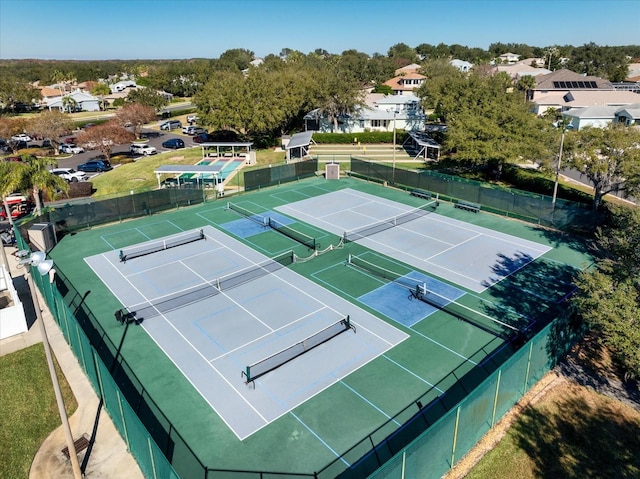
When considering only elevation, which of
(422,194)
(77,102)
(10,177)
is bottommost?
(422,194)

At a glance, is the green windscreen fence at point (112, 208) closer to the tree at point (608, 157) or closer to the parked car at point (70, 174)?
the parked car at point (70, 174)

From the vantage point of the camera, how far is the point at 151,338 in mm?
18578

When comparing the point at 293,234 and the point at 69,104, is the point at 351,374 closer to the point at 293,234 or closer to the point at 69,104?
the point at 293,234

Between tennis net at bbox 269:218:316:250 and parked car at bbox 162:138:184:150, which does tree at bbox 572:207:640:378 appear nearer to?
tennis net at bbox 269:218:316:250

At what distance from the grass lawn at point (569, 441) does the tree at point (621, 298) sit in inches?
68.2

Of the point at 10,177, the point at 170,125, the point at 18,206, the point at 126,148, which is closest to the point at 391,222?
the point at 10,177

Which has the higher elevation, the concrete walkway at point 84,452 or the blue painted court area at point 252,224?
the blue painted court area at point 252,224

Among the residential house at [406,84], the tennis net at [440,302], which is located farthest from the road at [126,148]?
the residential house at [406,84]

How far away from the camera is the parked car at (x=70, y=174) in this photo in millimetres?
44562

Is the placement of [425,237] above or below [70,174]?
below

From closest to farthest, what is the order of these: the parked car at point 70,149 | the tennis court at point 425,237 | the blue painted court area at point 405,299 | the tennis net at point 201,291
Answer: the blue painted court area at point 405,299 < the tennis net at point 201,291 < the tennis court at point 425,237 < the parked car at point 70,149

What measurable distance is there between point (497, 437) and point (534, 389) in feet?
10.2

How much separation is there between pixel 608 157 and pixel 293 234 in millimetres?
21424

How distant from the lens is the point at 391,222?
31.3m
